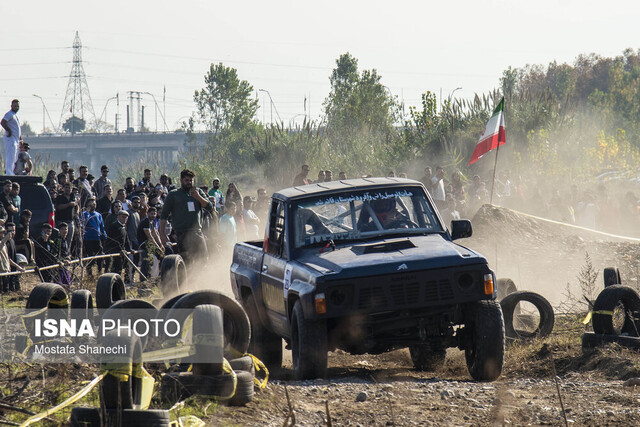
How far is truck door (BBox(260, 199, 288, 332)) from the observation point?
8.84 metres

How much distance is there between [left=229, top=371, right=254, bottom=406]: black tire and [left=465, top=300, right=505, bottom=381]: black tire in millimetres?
2392

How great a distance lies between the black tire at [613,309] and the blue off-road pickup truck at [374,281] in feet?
5.56

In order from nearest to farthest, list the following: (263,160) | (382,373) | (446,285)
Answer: (446,285)
(382,373)
(263,160)

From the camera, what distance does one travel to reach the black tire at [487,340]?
7.96 meters

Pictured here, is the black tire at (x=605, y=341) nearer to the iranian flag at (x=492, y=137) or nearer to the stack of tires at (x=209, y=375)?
the stack of tires at (x=209, y=375)

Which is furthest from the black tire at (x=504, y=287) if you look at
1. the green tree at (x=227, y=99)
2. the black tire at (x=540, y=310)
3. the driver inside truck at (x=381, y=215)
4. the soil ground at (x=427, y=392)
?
the green tree at (x=227, y=99)

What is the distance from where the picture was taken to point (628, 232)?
1061 inches

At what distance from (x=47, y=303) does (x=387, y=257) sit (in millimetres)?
3165

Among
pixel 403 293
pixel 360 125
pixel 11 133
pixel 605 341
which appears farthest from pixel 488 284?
pixel 360 125

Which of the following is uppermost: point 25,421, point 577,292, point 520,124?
point 520,124

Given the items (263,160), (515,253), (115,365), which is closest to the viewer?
(115,365)

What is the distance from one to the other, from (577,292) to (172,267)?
830cm

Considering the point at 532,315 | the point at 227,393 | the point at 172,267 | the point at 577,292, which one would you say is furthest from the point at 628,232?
the point at 227,393

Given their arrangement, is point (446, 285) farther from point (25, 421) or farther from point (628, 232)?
point (628, 232)
